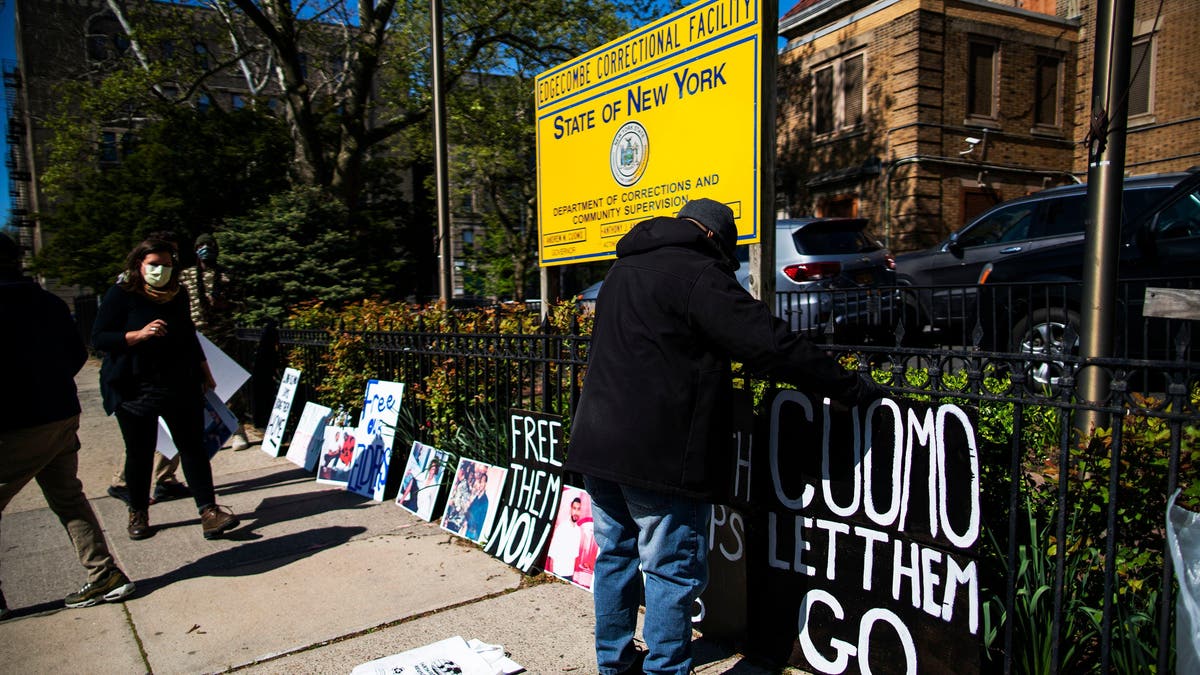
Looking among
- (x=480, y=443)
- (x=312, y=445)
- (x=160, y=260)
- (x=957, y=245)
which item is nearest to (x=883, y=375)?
(x=480, y=443)

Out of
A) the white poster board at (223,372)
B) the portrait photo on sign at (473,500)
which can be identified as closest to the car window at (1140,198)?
the portrait photo on sign at (473,500)

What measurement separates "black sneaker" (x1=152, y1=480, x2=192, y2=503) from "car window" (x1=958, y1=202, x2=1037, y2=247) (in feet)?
28.6

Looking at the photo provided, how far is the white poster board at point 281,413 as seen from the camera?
7.04m

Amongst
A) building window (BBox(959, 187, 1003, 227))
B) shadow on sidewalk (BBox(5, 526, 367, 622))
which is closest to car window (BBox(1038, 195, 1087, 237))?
shadow on sidewalk (BBox(5, 526, 367, 622))

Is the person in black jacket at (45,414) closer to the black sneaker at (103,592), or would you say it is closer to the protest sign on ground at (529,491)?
the black sneaker at (103,592)

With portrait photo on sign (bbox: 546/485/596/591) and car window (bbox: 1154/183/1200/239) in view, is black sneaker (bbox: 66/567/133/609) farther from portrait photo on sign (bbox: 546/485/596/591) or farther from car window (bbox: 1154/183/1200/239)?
car window (bbox: 1154/183/1200/239)

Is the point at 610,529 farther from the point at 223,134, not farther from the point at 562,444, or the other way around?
the point at 223,134

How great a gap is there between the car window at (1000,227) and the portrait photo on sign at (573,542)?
7.07 m

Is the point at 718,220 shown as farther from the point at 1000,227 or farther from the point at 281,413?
the point at 1000,227

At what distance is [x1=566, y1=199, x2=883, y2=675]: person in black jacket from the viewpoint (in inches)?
93.0

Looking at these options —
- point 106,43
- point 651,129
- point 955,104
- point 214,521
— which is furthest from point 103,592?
point 106,43

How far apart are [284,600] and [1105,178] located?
4398 mm

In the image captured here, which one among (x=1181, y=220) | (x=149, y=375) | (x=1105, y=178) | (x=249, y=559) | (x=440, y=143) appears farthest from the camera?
(x=440, y=143)

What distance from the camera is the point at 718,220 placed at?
2566 millimetres
